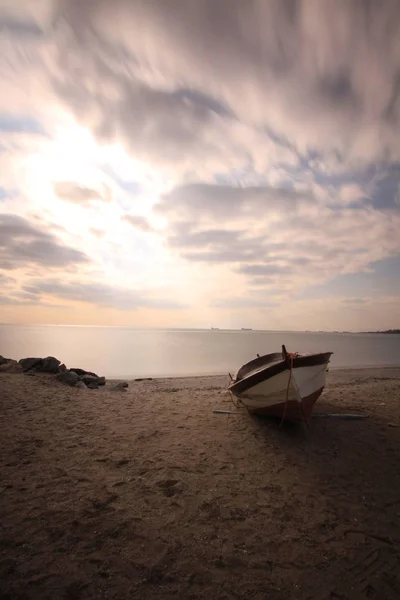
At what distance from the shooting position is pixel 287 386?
24.9 feet

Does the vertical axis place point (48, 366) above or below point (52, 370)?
above

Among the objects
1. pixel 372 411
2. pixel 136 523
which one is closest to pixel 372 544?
pixel 136 523

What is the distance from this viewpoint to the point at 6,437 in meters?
7.02

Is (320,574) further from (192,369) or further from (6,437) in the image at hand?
(192,369)

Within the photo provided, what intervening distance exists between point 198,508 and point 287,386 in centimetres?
369

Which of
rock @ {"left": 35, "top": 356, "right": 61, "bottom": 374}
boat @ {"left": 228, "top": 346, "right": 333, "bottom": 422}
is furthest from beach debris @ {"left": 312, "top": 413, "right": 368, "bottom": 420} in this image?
rock @ {"left": 35, "top": 356, "right": 61, "bottom": 374}

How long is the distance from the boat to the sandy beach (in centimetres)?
48

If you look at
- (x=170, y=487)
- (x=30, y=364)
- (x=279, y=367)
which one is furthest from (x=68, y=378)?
(x=279, y=367)

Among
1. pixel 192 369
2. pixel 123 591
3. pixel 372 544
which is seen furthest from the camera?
pixel 192 369

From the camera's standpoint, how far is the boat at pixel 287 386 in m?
7.55

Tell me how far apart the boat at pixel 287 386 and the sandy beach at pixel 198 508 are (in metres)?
0.48

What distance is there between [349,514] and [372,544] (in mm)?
634

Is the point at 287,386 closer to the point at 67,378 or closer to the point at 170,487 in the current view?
the point at 170,487

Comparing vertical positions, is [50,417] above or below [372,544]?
above
